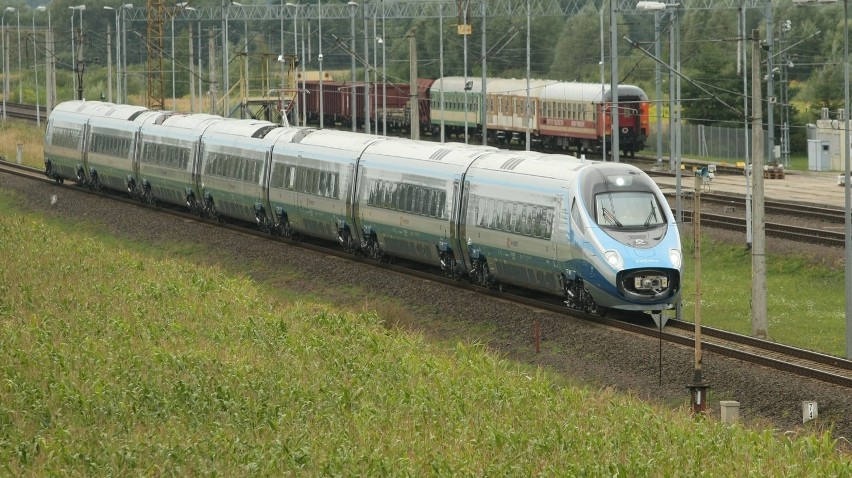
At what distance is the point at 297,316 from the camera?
32.5 m

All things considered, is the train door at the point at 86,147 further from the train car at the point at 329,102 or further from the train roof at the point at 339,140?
the train car at the point at 329,102

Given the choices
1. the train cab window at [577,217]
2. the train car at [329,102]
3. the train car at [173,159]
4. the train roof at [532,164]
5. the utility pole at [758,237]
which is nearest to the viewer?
the train cab window at [577,217]

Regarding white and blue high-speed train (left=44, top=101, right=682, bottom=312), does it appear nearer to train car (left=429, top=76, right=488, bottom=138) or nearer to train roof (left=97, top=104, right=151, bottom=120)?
train roof (left=97, top=104, right=151, bottom=120)

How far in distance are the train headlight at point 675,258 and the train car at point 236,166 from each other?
1882cm

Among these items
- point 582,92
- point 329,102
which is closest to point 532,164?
point 582,92

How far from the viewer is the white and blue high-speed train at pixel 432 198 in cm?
3212

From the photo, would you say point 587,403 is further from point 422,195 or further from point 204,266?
point 204,266

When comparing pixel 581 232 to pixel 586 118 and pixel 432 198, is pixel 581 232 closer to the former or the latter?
pixel 432 198

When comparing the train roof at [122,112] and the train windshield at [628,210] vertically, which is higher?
the train roof at [122,112]

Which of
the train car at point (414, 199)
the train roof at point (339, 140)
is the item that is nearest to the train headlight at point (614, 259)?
the train car at point (414, 199)

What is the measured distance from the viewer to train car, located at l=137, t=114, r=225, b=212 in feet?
175

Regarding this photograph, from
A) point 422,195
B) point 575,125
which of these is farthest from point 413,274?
point 575,125

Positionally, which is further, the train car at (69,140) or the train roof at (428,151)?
the train car at (69,140)

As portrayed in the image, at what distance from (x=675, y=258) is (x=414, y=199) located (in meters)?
9.26
